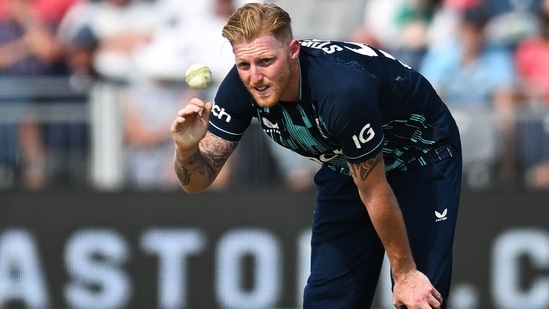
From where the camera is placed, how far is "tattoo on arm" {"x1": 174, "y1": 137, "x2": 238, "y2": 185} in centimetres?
616

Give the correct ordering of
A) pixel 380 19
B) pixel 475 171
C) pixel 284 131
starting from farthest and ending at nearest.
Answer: pixel 380 19 < pixel 475 171 < pixel 284 131

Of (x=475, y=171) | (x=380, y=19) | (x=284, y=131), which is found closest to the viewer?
(x=284, y=131)

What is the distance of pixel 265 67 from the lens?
566 centimetres

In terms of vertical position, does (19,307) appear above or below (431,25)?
below

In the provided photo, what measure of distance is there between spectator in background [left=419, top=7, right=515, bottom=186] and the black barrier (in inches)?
17.3

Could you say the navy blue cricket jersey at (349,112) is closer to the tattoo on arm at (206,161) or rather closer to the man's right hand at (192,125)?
the tattoo on arm at (206,161)

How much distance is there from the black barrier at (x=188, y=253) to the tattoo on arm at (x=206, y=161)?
149 inches

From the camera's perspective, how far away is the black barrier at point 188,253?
33.2 ft

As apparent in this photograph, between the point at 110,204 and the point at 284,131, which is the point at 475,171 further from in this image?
the point at 284,131

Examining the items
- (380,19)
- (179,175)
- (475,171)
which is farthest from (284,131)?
(380,19)

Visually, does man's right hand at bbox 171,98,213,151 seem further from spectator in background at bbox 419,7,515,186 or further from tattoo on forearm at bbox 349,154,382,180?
spectator in background at bbox 419,7,515,186

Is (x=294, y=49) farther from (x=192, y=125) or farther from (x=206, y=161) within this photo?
(x=206, y=161)

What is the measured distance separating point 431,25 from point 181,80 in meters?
2.21

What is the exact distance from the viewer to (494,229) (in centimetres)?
1009
